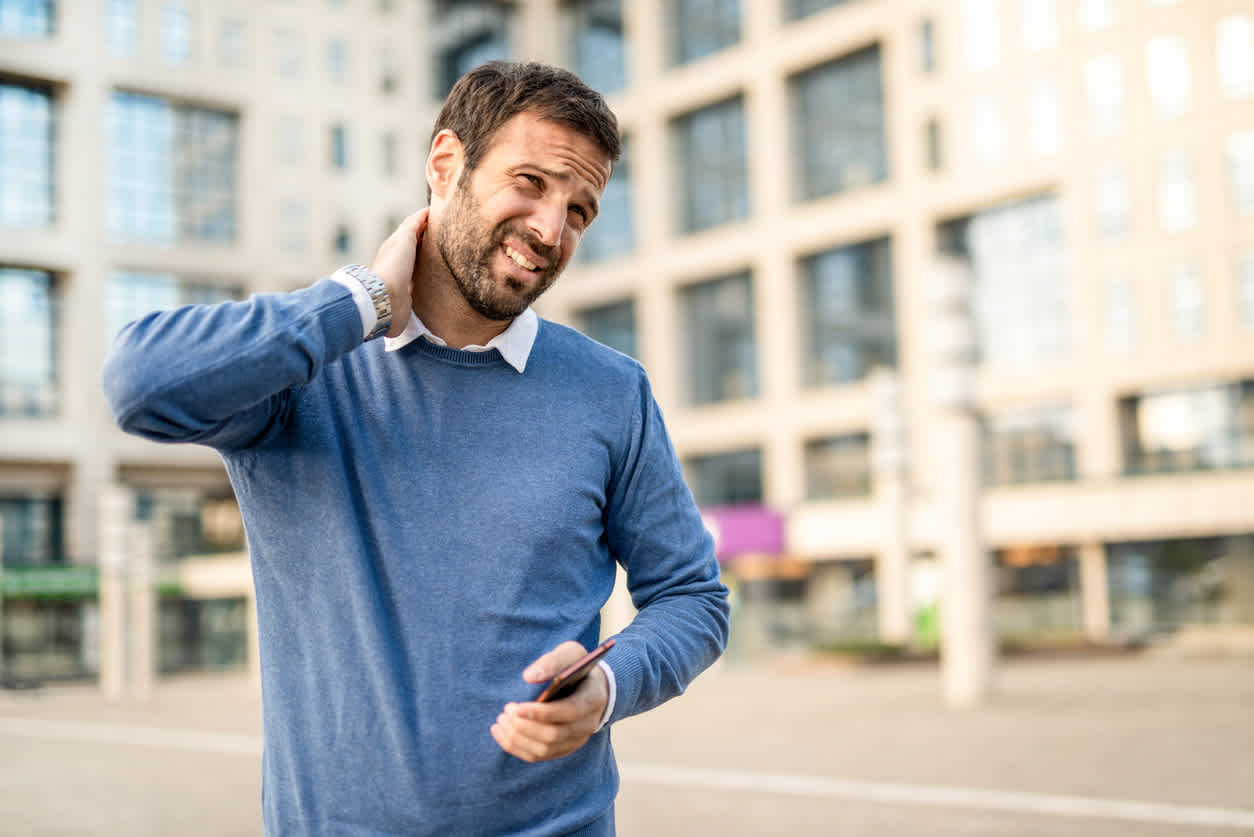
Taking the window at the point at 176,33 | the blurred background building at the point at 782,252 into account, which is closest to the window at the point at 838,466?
the blurred background building at the point at 782,252

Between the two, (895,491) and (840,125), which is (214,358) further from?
(840,125)

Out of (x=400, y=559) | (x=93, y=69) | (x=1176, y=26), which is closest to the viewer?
(x=400, y=559)

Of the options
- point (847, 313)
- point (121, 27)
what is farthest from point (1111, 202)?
point (121, 27)

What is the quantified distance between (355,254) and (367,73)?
310 inches

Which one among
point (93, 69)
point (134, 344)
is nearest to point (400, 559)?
point (134, 344)

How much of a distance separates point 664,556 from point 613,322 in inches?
1912

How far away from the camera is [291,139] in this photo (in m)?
57.7

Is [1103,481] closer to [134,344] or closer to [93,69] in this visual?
[134,344]

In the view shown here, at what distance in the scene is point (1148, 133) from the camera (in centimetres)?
3416

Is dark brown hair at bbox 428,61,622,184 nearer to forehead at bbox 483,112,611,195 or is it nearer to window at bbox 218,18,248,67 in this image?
forehead at bbox 483,112,611,195

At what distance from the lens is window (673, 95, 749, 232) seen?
4709 centimetres

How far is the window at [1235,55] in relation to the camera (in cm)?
3272

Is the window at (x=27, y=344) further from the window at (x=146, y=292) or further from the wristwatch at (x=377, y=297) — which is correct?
the wristwatch at (x=377, y=297)

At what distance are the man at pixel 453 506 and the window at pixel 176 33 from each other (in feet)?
187
